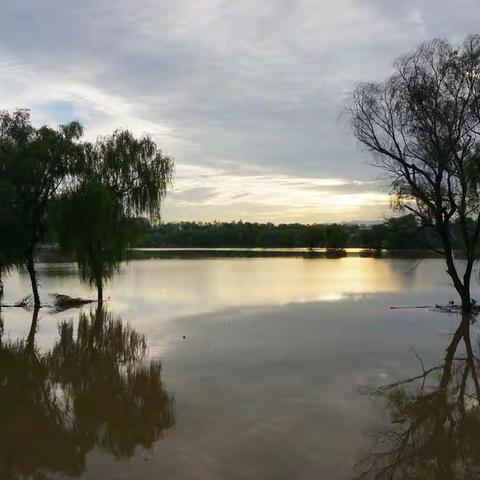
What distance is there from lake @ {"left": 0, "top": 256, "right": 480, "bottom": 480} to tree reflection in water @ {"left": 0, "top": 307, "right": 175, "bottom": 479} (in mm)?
25

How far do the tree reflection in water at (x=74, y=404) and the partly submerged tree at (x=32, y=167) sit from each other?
8.54 m

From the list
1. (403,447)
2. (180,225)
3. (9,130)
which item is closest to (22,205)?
(9,130)

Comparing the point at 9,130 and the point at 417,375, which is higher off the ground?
the point at 9,130

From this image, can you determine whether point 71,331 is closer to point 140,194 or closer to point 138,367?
point 138,367

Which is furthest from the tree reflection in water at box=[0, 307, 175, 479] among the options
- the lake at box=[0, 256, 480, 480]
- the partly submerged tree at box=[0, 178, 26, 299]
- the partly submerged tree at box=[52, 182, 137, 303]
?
the partly submerged tree at box=[52, 182, 137, 303]

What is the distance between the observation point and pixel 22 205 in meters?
21.4

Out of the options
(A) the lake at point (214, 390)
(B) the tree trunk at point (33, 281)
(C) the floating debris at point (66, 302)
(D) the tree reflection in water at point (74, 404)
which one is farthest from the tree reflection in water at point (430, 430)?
(B) the tree trunk at point (33, 281)

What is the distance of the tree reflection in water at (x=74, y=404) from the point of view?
20.9ft

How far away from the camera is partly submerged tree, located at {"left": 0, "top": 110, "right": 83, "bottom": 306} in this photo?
810 inches

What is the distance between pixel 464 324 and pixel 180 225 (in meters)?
122

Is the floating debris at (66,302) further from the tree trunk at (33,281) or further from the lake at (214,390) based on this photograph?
the lake at (214,390)

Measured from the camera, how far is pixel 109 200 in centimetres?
2236

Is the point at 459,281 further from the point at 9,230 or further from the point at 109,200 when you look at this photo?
the point at 9,230

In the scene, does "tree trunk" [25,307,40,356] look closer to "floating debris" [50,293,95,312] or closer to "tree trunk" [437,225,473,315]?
"floating debris" [50,293,95,312]
